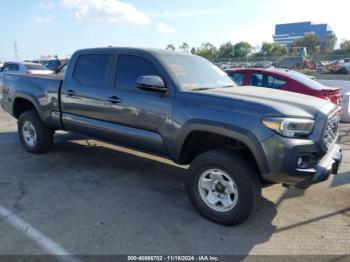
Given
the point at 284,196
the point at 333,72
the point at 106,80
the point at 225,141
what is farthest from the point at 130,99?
the point at 333,72

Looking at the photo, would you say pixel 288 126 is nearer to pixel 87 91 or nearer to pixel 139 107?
pixel 139 107

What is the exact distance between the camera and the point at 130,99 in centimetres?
457

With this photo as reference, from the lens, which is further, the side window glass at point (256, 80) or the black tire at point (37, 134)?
the side window glass at point (256, 80)

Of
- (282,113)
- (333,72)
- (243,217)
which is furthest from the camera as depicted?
(333,72)

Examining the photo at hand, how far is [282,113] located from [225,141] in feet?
2.79

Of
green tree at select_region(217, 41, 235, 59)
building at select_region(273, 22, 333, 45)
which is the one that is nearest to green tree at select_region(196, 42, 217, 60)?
green tree at select_region(217, 41, 235, 59)

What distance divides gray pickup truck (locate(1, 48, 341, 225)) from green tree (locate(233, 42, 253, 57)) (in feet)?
281

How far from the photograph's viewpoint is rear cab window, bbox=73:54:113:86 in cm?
506

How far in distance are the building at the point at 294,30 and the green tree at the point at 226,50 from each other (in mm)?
58139

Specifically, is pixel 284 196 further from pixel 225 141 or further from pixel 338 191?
pixel 225 141

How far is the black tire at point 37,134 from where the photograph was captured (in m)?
6.13

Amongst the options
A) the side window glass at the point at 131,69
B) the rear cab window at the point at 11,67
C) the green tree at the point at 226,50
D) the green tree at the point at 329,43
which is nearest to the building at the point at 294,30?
the green tree at the point at 329,43

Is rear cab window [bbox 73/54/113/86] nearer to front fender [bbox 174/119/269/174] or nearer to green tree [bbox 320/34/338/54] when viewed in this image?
front fender [bbox 174/119/269/174]

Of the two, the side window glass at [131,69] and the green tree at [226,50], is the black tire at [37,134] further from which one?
the green tree at [226,50]
